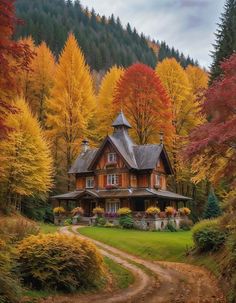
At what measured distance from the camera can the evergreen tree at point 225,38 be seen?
137ft

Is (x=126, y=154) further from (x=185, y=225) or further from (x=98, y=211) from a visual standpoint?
(x=185, y=225)

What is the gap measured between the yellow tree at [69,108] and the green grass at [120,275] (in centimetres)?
2801

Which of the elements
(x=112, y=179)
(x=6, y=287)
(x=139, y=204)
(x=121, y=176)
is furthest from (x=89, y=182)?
(x=6, y=287)

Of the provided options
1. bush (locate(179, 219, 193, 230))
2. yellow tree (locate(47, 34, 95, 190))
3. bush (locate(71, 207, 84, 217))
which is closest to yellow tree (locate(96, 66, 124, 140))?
yellow tree (locate(47, 34, 95, 190))

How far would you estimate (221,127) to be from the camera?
39.8 feet

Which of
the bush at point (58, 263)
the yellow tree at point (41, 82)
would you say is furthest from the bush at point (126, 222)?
the bush at point (58, 263)

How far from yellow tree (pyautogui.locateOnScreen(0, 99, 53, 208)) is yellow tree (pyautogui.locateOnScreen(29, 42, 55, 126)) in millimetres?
11763

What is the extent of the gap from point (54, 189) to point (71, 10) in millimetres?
80982

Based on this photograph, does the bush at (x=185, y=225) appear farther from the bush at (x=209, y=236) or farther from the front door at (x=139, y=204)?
the bush at (x=209, y=236)

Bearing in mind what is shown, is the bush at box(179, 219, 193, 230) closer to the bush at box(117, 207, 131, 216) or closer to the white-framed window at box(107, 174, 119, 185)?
the bush at box(117, 207, 131, 216)

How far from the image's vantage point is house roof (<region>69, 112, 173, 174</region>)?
39.0m

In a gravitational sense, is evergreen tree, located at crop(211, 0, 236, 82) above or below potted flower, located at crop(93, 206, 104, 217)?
above

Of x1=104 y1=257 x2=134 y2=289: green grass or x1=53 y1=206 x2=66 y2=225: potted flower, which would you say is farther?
x1=53 y1=206 x2=66 y2=225: potted flower

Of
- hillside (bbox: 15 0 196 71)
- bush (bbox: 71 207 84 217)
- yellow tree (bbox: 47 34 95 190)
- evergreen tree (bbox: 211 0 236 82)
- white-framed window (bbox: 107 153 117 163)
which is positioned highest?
hillside (bbox: 15 0 196 71)
